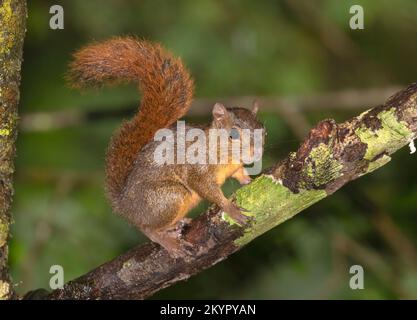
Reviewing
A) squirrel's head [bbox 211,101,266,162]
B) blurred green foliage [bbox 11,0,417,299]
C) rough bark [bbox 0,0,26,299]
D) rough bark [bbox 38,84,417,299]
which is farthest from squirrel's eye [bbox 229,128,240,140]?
rough bark [bbox 0,0,26,299]

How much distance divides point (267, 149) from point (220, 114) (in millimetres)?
333

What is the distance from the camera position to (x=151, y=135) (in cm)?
373

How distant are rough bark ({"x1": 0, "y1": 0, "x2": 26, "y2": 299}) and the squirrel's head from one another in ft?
3.70

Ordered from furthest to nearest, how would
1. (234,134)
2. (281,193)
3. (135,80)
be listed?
(234,134), (135,80), (281,193)

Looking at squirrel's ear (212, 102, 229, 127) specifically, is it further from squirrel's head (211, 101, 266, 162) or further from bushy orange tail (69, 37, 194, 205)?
bushy orange tail (69, 37, 194, 205)

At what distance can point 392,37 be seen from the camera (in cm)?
640

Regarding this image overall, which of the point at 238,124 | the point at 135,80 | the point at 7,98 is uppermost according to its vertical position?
the point at 135,80

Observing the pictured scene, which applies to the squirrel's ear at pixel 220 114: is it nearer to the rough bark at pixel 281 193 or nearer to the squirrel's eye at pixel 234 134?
the squirrel's eye at pixel 234 134

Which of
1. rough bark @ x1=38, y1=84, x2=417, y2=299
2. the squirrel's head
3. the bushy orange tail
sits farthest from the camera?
the squirrel's head

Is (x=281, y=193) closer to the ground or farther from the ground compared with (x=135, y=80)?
closer to the ground

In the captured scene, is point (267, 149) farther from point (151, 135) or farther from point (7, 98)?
point (7, 98)

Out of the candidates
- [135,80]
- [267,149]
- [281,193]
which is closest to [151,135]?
[135,80]

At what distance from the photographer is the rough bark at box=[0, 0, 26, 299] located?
300 centimetres

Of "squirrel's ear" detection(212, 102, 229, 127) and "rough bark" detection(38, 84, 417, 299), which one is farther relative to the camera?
"squirrel's ear" detection(212, 102, 229, 127)
